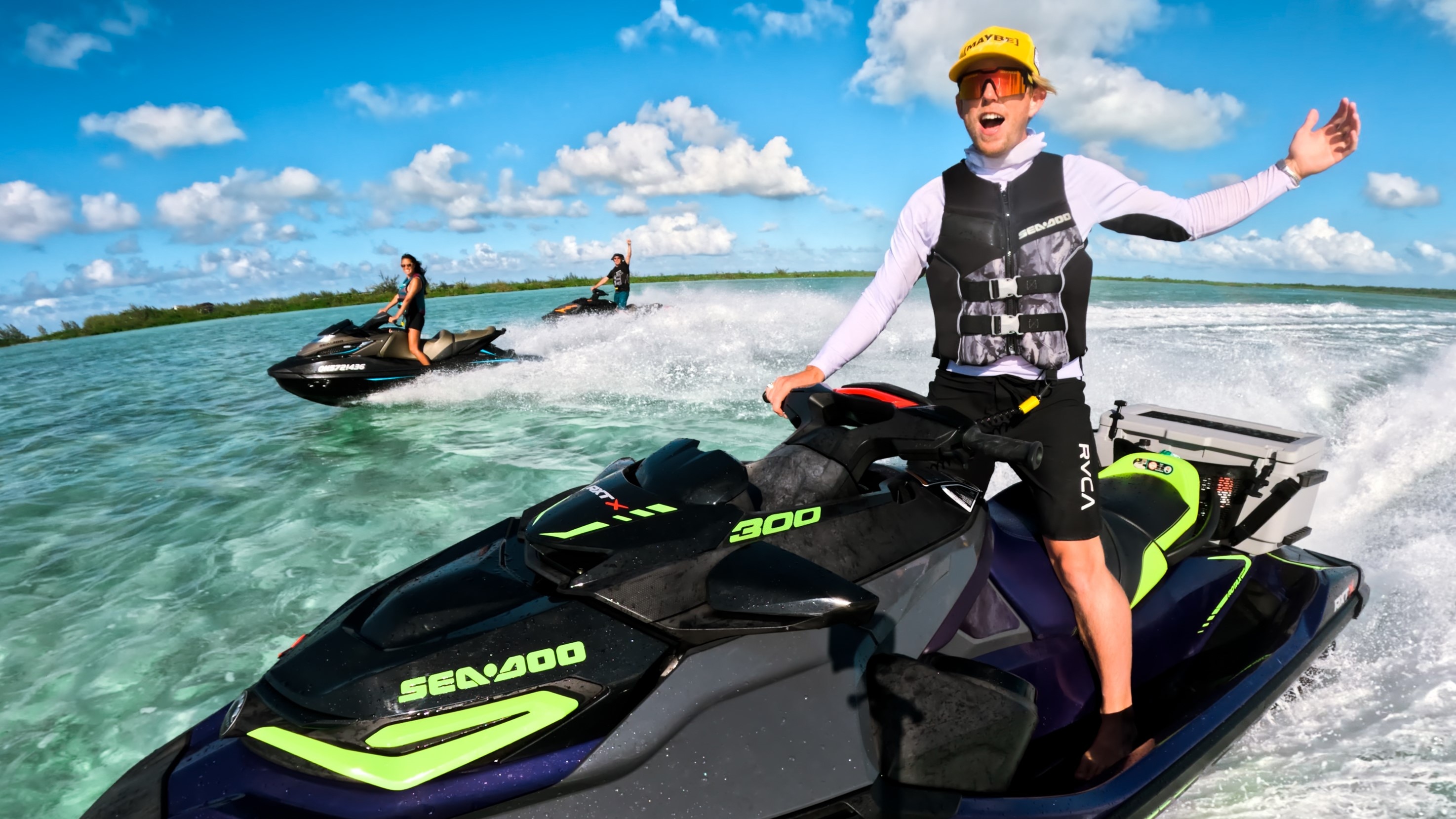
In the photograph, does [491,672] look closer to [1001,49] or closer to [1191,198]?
[1001,49]

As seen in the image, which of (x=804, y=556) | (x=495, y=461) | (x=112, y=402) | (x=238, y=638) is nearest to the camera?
(x=804, y=556)

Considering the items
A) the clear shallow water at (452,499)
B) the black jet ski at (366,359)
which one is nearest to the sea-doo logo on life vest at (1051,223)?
the clear shallow water at (452,499)

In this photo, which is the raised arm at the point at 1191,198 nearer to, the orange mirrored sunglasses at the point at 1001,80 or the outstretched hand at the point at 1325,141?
the outstretched hand at the point at 1325,141

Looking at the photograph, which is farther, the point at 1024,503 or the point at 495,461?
the point at 495,461

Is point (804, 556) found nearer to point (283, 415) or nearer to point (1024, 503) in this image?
point (1024, 503)

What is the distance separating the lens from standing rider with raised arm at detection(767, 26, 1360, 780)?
79.9 inches

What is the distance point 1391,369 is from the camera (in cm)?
835

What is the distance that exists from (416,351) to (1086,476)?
8.78 meters

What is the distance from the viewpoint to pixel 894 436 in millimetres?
1690

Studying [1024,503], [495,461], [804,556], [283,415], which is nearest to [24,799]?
[804,556]

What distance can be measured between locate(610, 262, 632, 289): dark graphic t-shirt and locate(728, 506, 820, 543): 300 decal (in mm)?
17439

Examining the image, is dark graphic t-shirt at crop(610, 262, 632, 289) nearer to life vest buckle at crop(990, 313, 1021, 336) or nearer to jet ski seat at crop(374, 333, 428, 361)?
jet ski seat at crop(374, 333, 428, 361)

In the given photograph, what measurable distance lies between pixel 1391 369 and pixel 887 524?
9788mm

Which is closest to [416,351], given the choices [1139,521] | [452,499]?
[452,499]
